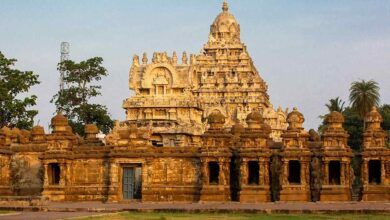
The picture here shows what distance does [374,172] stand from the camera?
154ft

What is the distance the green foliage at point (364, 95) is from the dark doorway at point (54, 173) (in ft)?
113

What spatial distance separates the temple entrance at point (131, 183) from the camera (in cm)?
4819

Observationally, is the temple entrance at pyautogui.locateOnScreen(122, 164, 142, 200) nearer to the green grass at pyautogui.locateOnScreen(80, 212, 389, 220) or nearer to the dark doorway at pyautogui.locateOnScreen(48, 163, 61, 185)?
the dark doorway at pyautogui.locateOnScreen(48, 163, 61, 185)

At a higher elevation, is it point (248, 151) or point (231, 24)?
point (231, 24)

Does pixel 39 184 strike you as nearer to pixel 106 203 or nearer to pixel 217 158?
pixel 106 203

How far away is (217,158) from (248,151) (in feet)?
5.27

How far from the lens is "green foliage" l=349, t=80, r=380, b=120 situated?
7762 centimetres

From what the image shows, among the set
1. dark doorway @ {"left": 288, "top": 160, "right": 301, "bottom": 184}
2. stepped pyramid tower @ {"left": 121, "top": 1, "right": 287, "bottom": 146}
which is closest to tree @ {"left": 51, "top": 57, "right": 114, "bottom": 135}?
stepped pyramid tower @ {"left": 121, "top": 1, "right": 287, "bottom": 146}

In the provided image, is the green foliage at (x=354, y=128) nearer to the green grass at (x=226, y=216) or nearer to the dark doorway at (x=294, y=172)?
the dark doorway at (x=294, y=172)

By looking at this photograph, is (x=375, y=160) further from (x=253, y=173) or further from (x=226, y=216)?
(x=226, y=216)

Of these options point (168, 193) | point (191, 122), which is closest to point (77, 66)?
point (191, 122)

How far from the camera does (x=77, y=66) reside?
85000 mm

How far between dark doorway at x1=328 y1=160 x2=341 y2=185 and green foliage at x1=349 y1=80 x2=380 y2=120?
3158 centimetres

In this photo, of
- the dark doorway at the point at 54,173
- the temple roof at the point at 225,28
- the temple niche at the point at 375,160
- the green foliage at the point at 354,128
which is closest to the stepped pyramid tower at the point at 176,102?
the green foliage at the point at 354,128
